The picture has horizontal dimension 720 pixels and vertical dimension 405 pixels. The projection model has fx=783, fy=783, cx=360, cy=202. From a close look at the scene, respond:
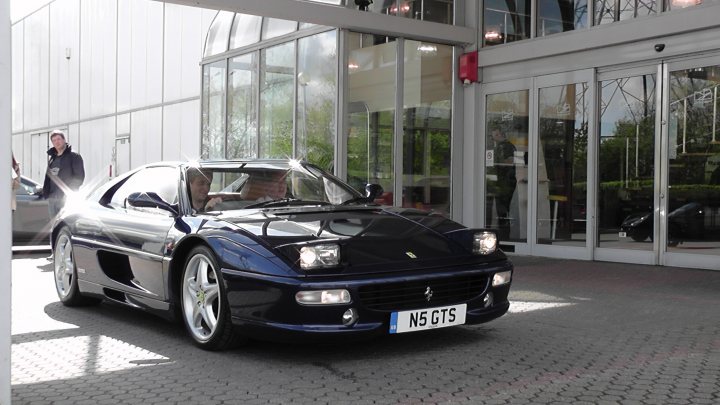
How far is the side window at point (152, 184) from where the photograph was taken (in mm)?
5668

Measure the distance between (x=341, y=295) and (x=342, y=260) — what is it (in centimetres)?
20

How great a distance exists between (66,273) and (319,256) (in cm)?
335

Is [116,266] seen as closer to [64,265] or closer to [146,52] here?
[64,265]

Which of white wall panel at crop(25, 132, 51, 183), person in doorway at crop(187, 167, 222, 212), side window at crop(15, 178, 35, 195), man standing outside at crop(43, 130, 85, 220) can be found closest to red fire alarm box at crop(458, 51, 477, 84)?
man standing outside at crop(43, 130, 85, 220)

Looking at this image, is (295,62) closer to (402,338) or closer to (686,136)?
(686,136)

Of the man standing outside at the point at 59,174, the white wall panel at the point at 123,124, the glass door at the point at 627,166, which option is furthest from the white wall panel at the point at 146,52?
the glass door at the point at 627,166

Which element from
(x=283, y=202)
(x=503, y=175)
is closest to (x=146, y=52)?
(x=503, y=175)

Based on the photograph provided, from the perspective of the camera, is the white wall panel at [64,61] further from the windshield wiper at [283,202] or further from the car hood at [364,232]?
the car hood at [364,232]

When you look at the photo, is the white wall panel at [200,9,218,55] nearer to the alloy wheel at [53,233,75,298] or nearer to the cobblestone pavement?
the alloy wheel at [53,233,75,298]

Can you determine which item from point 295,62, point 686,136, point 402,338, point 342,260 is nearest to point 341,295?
point 342,260

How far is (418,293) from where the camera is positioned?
454cm

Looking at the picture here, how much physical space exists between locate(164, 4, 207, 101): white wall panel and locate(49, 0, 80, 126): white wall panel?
22.3 ft

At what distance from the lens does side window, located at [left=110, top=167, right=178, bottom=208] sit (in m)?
5.67

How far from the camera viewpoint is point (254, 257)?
4.45 m
